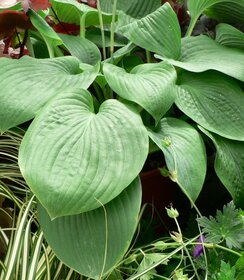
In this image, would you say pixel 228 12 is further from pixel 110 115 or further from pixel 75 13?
pixel 110 115

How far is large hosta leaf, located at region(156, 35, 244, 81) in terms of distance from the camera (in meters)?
0.99

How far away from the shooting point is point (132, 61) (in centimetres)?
116

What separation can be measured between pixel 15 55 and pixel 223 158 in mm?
493

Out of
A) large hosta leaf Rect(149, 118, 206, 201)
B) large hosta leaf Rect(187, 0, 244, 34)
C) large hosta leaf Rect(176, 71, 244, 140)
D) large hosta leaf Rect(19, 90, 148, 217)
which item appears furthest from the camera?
large hosta leaf Rect(187, 0, 244, 34)

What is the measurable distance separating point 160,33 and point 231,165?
0.29 m

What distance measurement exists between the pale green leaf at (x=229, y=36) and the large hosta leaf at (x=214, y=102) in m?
0.12

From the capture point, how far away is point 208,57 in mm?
1047

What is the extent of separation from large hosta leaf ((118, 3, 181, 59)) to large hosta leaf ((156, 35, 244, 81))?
33 mm

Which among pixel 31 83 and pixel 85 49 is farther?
pixel 85 49

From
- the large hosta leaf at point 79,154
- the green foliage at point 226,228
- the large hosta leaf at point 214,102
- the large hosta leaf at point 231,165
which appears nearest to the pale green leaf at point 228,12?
the large hosta leaf at point 214,102

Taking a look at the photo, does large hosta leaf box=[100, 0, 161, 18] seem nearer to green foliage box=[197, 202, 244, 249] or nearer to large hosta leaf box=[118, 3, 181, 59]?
large hosta leaf box=[118, 3, 181, 59]

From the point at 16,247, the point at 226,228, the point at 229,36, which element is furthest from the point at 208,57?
the point at 16,247

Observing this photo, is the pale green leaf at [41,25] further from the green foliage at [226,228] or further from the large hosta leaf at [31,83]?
the green foliage at [226,228]

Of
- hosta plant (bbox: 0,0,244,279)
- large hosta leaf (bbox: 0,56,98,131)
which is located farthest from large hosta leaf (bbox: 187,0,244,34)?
large hosta leaf (bbox: 0,56,98,131)
